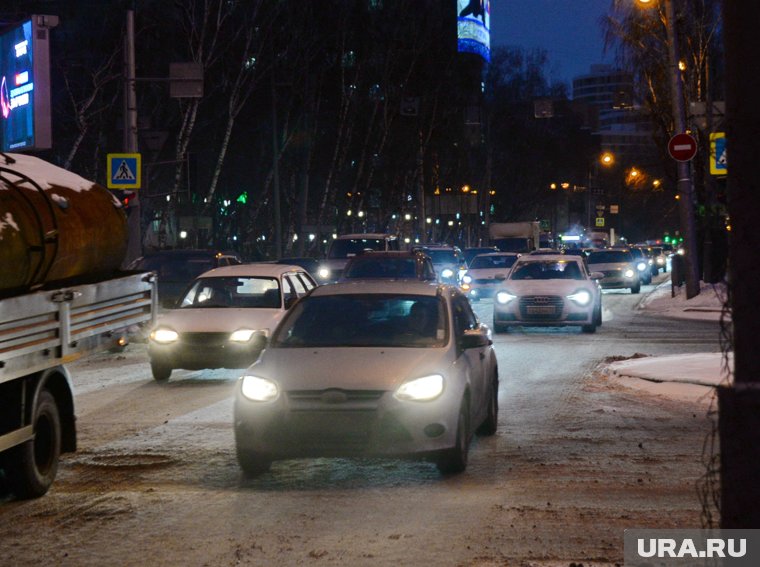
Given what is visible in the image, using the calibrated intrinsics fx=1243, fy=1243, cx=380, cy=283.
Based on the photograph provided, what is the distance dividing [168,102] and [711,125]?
156 ft

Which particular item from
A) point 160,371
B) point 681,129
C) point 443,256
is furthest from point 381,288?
point 443,256

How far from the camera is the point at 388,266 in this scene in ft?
84.4

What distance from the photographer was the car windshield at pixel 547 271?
26.4 metres

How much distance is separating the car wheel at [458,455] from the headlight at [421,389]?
0.86 feet

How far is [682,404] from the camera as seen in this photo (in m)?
13.5

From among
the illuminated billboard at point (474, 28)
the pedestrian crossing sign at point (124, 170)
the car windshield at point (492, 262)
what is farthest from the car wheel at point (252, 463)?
the illuminated billboard at point (474, 28)

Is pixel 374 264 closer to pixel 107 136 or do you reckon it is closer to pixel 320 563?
pixel 320 563

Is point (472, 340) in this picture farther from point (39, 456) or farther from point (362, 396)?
point (39, 456)

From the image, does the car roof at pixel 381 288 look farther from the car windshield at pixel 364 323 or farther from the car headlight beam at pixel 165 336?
the car headlight beam at pixel 165 336

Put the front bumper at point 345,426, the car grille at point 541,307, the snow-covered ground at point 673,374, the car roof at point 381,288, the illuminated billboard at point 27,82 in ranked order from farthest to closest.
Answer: the illuminated billboard at point 27,82
the car grille at point 541,307
the snow-covered ground at point 673,374
the car roof at point 381,288
the front bumper at point 345,426


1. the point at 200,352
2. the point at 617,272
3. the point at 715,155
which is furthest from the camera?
the point at 617,272

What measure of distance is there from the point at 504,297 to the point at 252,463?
55.3 feet

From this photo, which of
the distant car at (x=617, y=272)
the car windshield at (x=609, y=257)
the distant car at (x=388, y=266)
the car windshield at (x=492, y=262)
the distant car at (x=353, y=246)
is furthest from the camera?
the car windshield at (x=609, y=257)

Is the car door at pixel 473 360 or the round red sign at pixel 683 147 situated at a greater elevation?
the round red sign at pixel 683 147
